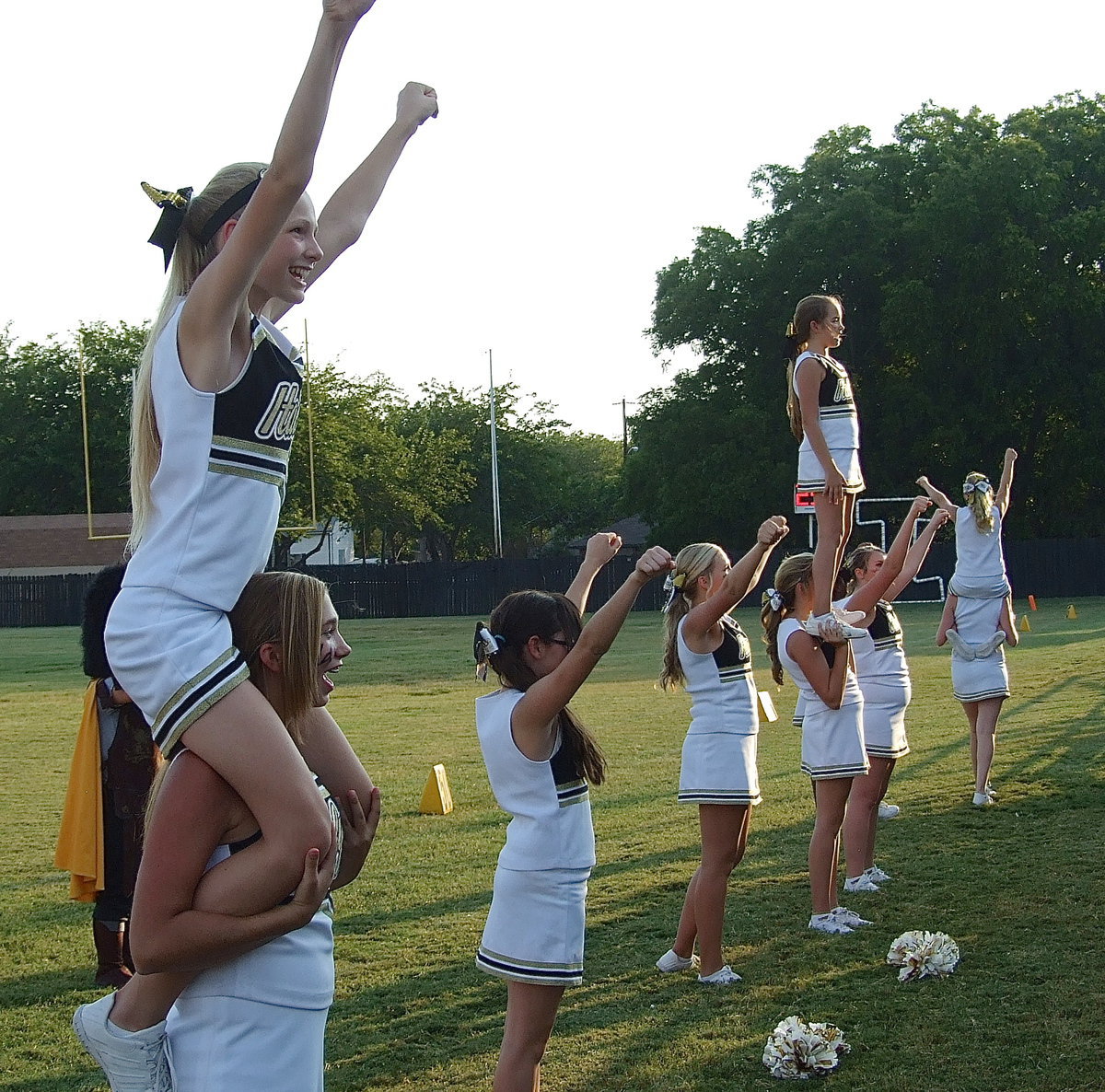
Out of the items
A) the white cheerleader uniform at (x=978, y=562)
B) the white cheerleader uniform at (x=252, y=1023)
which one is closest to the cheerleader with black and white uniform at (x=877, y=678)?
the white cheerleader uniform at (x=978, y=562)

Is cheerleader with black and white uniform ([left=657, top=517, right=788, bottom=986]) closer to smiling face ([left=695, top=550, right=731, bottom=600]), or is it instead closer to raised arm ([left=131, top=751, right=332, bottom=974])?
smiling face ([left=695, top=550, right=731, bottom=600])

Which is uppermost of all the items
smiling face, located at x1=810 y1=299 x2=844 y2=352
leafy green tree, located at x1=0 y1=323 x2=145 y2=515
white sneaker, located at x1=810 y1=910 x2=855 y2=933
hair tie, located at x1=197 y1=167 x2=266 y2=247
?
leafy green tree, located at x1=0 y1=323 x2=145 y2=515

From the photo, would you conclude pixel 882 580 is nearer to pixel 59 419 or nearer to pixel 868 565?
pixel 868 565

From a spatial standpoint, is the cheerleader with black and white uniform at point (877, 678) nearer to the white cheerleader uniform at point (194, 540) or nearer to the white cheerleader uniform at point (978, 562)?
the white cheerleader uniform at point (978, 562)

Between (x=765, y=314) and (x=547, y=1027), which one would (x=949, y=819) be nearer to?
(x=547, y=1027)

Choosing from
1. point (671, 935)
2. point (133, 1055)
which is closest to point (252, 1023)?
point (133, 1055)

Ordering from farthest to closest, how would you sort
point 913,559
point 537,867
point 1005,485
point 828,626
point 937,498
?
point 1005,485
point 937,498
point 913,559
point 828,626
point 537,867

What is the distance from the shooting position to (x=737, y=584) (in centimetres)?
584

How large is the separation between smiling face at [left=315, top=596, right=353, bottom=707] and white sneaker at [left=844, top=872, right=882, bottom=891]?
5316 mm

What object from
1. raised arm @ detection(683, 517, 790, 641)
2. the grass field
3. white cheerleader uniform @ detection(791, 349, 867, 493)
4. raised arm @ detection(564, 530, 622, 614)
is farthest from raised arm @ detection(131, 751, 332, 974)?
white cheerleader uniform @ detection(791, 349, 867, 493)

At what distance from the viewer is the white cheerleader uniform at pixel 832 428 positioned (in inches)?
287

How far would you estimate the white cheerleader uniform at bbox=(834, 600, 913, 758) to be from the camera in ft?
27.5

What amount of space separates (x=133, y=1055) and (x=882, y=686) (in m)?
6.45

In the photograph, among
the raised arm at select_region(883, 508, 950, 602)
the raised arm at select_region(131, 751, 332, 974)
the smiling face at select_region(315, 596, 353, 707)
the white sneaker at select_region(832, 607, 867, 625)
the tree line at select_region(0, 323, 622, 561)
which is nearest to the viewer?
the raised arm at select_region(131, 751, 332, 974)
